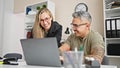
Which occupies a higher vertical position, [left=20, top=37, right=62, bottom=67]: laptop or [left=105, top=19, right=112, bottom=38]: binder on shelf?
[left=105, top=19, right=112, bottom=38]: binder on shelf

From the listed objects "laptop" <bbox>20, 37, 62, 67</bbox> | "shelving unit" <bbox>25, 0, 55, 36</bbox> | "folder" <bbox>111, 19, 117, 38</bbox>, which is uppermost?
"shelving unit" <bbox>25, 0, 55, 36</bbox>

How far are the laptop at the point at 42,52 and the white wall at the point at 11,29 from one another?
11.1 ft

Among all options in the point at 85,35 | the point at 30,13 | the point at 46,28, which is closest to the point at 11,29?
the point at 30,13

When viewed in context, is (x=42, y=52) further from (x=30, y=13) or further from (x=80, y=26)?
(x=30, y=13)

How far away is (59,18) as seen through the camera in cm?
368

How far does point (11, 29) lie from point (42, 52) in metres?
3.71

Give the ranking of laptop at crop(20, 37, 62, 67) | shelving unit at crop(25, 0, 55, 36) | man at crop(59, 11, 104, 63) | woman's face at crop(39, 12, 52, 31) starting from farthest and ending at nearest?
shelving unit at crop(25, 0, 55, 36)
woman's face at crop(39, 12, 52, 31)
man at crop(59, 11, 104, 63)
laptop at crop(20, 37, 62, 67)

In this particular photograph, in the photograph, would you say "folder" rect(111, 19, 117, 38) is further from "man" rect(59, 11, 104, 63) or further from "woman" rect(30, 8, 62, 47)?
"man" rect(59, 11, 104, 63)

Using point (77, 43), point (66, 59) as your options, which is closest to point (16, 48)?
point (77, 43)

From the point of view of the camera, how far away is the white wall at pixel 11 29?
4.50 meters

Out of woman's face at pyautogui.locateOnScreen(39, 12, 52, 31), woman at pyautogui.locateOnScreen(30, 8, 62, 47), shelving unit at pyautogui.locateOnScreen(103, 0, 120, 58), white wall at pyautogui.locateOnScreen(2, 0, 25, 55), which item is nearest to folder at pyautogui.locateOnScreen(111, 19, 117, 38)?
shelving unit at pyautogui.locateOnScreen(103, 0, 120, 58)

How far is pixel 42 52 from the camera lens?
114 centimetres

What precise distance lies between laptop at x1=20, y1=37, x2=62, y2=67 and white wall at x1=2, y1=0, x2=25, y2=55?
3.39 metres

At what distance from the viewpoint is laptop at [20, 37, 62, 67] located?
3.51 feet
